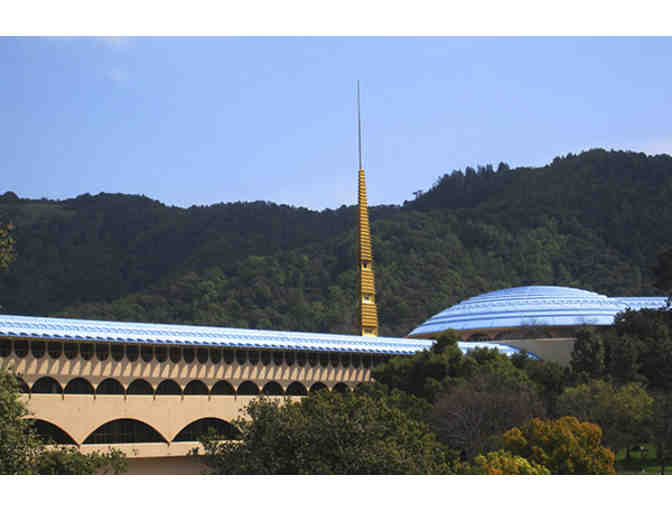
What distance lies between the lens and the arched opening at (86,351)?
3412 centimetres

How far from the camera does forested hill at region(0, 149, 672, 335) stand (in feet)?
243

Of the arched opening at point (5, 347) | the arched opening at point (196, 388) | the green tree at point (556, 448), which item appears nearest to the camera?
the green tree at point (556, 448)

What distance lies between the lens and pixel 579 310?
52.0m

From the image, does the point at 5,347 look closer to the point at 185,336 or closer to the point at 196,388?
the point at 185,336

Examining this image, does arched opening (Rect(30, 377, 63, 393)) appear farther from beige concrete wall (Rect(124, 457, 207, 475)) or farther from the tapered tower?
the tapered tower

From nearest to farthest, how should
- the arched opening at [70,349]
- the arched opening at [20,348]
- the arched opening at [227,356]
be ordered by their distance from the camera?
the arched opening at [20,348] < the arched opening at [70,349] < the arched opening at [227,356]

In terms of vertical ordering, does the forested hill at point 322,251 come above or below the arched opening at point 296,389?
above

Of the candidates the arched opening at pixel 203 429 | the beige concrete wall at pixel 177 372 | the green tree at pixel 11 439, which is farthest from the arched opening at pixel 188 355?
the green tree at pixel 11 439

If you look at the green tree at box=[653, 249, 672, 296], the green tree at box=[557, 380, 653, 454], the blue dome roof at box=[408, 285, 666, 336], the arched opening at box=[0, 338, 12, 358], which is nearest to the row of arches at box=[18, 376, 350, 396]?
the arched opening at box=[0, 338, 12, 358]

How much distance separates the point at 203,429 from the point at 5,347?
8.81 metres

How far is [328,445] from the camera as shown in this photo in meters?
21.5

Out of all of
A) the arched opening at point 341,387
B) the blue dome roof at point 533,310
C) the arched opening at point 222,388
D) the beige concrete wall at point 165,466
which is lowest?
the beige concrete wall at point 165,466

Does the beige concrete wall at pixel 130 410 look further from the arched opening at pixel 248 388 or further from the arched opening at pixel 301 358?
the arched opening at pixel 301 358

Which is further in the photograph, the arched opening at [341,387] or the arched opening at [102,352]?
the arched opening at [341,387]
